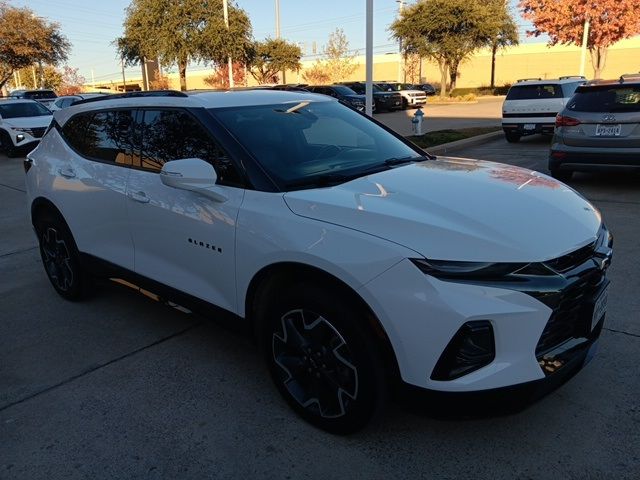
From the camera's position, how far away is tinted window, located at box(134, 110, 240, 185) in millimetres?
3129

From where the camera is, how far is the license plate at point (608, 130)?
7691 mm

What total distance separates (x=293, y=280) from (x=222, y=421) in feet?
2.99

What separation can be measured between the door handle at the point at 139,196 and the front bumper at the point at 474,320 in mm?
1785

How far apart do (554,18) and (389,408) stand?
3611 centimetres

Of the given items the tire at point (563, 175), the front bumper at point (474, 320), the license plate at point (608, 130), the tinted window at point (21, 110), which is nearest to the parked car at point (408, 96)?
the tinted window at point (21, 110)

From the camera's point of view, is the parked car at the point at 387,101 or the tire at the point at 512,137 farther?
the parked car at the point at 387,101

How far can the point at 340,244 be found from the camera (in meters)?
2.47

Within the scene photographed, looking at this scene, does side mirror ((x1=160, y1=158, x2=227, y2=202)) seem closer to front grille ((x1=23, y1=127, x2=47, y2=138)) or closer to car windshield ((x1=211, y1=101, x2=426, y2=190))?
car windshield ((x1=211, y1=101, x2=426, y2=190))

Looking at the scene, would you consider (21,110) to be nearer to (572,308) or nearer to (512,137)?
(512,137)

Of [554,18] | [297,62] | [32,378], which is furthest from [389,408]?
[297,62]

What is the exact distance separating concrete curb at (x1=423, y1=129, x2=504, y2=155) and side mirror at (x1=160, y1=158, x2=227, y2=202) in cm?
965

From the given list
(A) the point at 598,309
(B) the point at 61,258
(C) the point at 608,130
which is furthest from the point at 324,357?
(C) the point at 608,130

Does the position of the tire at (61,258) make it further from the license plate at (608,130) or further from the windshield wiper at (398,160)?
the license plate at (608,130)

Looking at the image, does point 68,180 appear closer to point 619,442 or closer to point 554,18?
point 619,442
